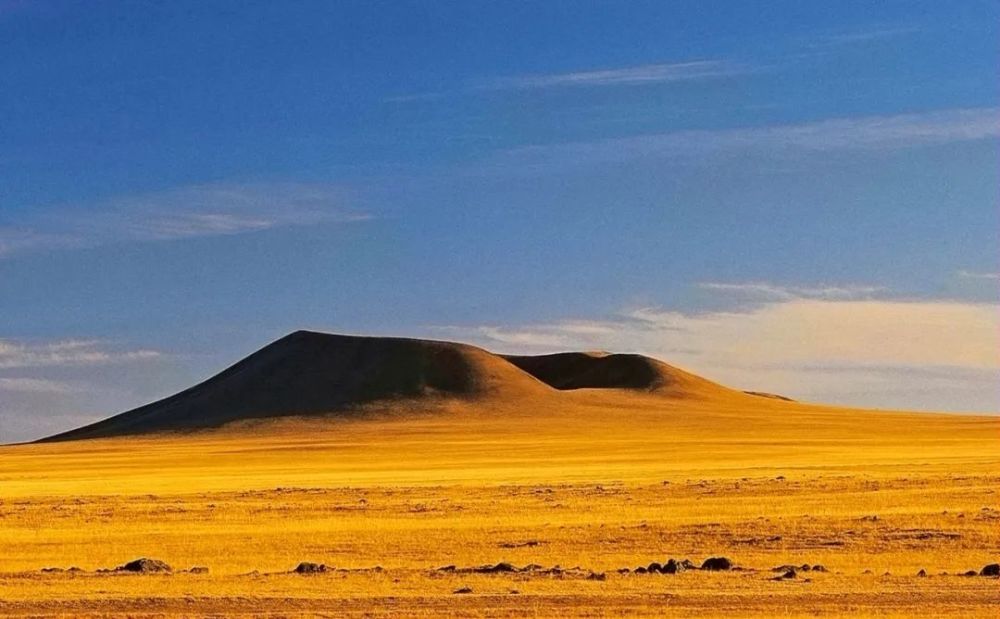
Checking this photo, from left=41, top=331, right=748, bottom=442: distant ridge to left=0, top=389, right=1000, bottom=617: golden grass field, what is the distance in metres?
65.4

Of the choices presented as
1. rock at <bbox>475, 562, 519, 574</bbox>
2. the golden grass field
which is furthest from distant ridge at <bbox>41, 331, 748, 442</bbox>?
rock at <bbox>475, 562, 519, 574</bbox>

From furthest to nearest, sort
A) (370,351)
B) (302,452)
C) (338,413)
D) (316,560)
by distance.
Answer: (370,351), (338,413), (302,452), (316,560)

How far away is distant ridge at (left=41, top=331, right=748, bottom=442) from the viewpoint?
160 metres

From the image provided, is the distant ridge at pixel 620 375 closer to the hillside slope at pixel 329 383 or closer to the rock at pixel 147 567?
the hillside slope at pixel 329 383

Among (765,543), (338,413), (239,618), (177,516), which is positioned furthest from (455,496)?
(338,413)

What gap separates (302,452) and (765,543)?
244 feet

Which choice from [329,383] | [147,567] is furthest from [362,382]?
[147,567]

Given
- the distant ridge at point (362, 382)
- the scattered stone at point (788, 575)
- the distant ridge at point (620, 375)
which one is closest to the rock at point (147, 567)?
the scattered stone at point (788, 575)

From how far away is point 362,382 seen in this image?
551 feet

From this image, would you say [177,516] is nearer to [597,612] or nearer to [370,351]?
[597,612]

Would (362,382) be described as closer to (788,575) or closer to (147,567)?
(147,567)

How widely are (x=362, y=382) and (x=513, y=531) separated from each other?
13384 cm

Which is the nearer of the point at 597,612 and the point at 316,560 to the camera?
the point at 597,612

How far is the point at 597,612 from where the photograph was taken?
64.8 ft
